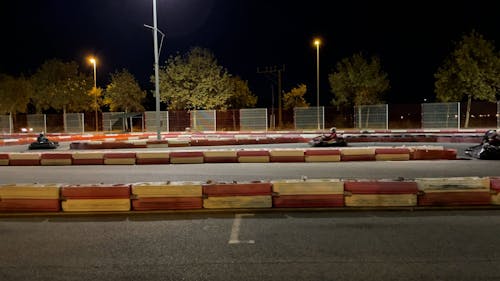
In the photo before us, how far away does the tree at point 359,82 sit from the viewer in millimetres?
41812

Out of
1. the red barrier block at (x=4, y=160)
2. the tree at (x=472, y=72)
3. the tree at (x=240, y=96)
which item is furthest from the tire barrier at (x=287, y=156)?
the tree at (x=240, y=96)

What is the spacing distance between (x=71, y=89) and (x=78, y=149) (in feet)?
89.3

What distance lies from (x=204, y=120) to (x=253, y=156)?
2420 centimetres

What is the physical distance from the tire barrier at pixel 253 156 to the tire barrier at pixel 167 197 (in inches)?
316

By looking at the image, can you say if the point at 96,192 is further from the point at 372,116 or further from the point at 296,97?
the point at 296,97

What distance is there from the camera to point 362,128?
38656 mm

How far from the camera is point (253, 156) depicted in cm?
1659

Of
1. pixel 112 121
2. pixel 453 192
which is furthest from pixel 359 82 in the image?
pixel 453 192

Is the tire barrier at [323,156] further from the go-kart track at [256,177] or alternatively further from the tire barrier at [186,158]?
the tire barrier at [186,158]

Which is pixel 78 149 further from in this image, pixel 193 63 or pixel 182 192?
pixel 193 63

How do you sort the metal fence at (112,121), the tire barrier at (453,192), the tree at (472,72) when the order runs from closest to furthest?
the tire barrier at (453,192) → the tree at (472,72) → the metal fence at (112,121)

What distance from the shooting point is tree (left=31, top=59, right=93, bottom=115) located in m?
48.1

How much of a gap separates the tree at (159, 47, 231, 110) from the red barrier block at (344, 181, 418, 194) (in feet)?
115

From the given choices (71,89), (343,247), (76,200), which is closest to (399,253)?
(343,247)
